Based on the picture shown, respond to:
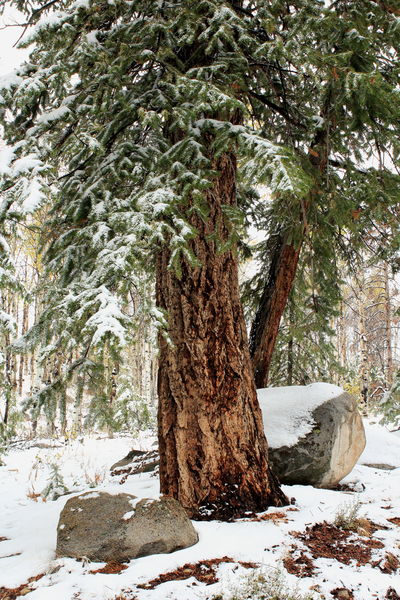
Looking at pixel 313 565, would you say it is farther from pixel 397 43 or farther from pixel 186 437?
pixel 397 43

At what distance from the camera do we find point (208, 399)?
376 cm

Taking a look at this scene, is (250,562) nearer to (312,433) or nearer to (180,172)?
(312,433)

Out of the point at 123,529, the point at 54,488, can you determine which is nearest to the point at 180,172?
the point at 123,529

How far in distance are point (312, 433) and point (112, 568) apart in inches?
118

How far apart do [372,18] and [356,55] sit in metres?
0.49

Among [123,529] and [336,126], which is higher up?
[336,126]

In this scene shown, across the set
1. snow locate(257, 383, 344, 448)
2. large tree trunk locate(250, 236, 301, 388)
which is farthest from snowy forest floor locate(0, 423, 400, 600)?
large tree trunk locate(250, 236, 301, 388)

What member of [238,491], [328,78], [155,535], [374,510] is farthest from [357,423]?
[328,78]

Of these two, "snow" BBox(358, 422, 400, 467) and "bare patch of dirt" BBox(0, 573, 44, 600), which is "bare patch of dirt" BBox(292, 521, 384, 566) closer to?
"bare patch of dirt" BBox(0, 573, 44, 600)

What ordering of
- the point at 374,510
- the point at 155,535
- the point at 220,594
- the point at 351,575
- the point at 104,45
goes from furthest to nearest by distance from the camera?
1. the point at 374,510
2. the point at 104,45
3. the point at 155,535
4. the point at 351,575
5. the point at 220,594

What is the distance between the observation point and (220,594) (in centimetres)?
246

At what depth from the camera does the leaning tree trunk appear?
12.2ft

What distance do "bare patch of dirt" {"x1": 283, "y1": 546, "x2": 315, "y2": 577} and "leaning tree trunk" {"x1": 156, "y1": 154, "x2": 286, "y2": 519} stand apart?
751 millimetres

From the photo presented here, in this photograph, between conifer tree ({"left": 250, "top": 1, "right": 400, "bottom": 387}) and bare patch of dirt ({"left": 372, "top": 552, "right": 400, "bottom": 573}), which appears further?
conifer tree ({"left": 250, "top": 1, "right": 400, "bottom": 387})
